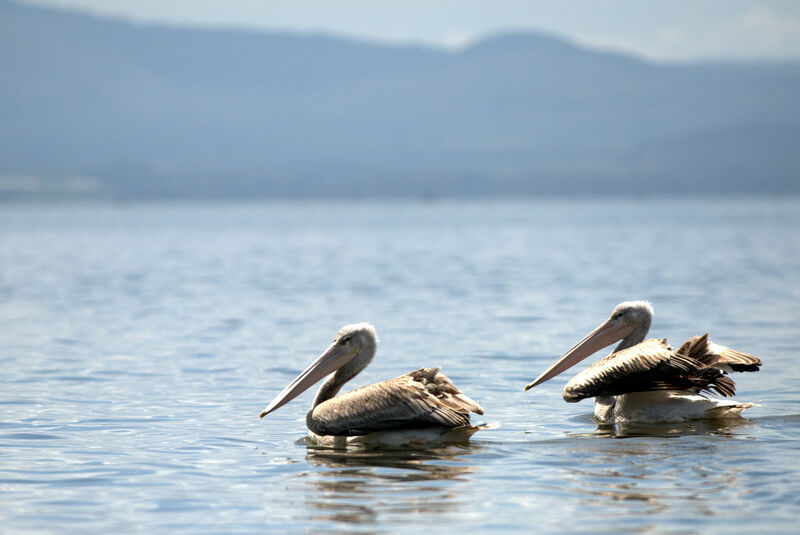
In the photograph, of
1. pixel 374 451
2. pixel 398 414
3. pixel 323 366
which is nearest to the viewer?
pixel 398 414

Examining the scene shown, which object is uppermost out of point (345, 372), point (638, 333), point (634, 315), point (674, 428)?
point (634, 315)

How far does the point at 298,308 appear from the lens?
19.2 meters

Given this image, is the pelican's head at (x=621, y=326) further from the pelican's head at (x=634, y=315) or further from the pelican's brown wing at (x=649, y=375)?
the pelican's brown wing at (x=649, y=375)

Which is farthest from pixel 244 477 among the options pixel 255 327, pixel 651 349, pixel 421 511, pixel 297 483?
pixel 255 327

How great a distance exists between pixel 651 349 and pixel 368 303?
11.8 m

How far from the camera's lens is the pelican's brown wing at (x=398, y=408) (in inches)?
311

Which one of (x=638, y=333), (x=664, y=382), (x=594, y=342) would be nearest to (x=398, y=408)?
(x=664, y=382)

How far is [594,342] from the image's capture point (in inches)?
378

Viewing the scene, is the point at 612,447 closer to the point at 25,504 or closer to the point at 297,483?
the point at 297,483

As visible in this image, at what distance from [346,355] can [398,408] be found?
99 centimetres

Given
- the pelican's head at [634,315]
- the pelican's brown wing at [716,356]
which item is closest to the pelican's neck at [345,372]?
the pelican's head at [634,315]

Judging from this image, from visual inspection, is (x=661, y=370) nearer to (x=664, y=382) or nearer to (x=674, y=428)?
(x=664, y=382)

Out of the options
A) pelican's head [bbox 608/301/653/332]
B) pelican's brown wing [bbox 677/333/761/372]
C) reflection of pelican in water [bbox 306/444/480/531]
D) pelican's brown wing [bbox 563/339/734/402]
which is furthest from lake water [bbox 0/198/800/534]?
pelican's head [bbox 608/301/653/332]

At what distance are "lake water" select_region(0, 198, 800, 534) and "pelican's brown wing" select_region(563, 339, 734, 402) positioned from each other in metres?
0.30
